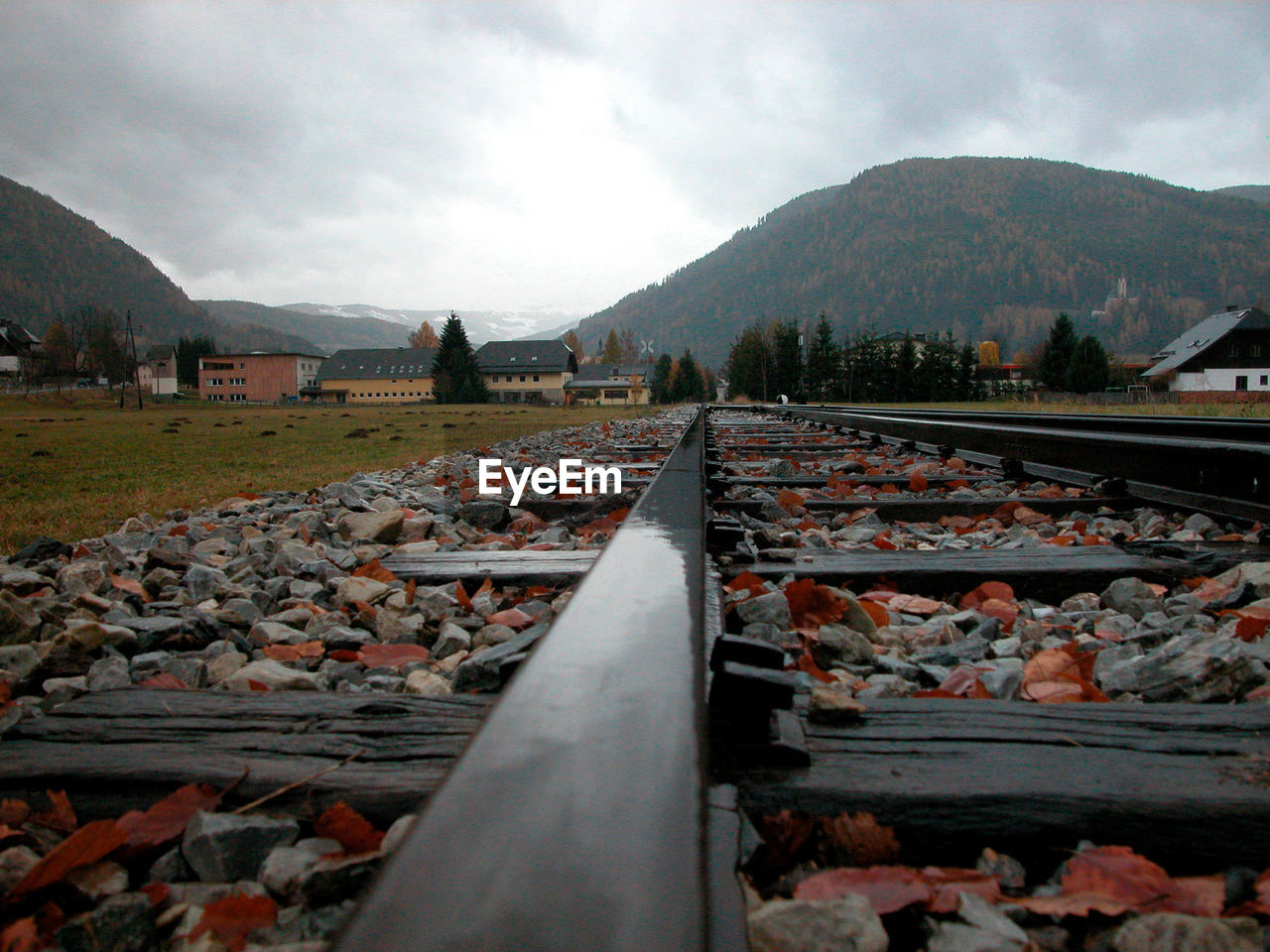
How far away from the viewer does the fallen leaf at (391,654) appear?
143 cm

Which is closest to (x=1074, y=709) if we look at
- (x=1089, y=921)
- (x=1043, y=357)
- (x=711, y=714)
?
(x=1089, y=921)

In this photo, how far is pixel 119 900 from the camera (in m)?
0.64

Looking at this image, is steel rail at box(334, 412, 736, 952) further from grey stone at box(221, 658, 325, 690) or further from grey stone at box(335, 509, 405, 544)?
grey stone at box(335, 509, 405, 544)

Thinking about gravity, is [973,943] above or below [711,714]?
below

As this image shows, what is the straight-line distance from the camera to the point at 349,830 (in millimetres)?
725

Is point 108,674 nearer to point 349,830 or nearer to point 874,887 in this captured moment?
point 349,830

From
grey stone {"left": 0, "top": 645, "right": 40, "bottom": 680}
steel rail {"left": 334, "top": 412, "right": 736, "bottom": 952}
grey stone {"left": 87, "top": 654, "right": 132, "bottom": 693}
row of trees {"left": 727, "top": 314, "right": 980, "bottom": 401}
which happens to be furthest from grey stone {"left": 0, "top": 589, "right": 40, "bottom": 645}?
row of trees {"left": 727, "top": 314, "right": 980, "bottom": 401}

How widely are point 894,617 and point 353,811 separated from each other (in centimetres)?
121

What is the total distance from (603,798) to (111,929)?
0.48 m

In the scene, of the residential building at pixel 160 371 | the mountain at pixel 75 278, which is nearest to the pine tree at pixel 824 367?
the residential building at pixel 160 371

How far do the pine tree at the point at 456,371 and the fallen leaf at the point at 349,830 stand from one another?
6211 centimetres

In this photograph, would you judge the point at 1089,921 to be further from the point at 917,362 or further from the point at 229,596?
the point at 917,362

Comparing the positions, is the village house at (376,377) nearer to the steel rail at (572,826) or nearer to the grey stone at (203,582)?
the grey stone at (203,582)

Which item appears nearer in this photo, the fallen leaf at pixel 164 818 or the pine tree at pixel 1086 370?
the fallen leaf at pixel 164 818
